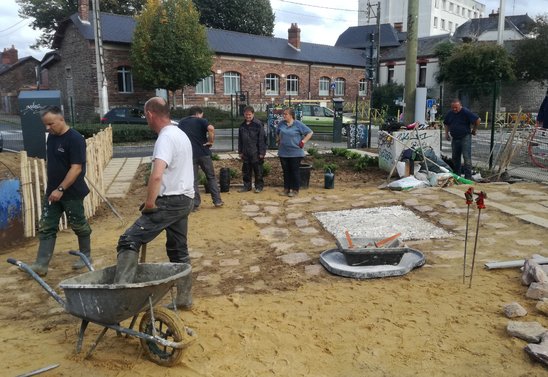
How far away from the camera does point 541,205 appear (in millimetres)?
7922

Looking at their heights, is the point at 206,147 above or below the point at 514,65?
below

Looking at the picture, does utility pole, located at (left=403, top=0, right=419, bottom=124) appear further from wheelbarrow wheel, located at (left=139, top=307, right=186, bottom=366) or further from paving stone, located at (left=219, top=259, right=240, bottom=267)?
wheelbarrow wheel, located at (left=139, top=307, right=186, bottom=366)

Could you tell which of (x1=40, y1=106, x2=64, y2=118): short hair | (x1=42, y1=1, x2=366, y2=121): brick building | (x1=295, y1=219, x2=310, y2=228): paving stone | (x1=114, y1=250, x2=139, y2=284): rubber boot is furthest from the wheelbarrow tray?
(x1=42, y1=1, x2=366, y2=121): brick building

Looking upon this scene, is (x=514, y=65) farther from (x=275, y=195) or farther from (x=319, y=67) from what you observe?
(x=275, y=195)

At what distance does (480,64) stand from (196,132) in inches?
1254

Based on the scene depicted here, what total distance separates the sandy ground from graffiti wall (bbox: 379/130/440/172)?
4075 mm

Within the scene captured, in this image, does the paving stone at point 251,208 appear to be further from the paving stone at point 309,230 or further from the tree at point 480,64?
the tree at point 480,64

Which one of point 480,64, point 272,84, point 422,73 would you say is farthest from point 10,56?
point 480,64

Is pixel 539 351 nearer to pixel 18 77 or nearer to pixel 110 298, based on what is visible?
pixel 110 298

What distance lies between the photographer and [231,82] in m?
37.3

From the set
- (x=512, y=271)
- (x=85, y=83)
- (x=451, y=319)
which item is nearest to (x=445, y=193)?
(x=512, y=271)

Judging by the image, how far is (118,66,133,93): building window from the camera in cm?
3200

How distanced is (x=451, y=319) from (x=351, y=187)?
635 centimetres

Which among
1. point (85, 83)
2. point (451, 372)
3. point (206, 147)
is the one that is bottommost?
point (451, 372)
